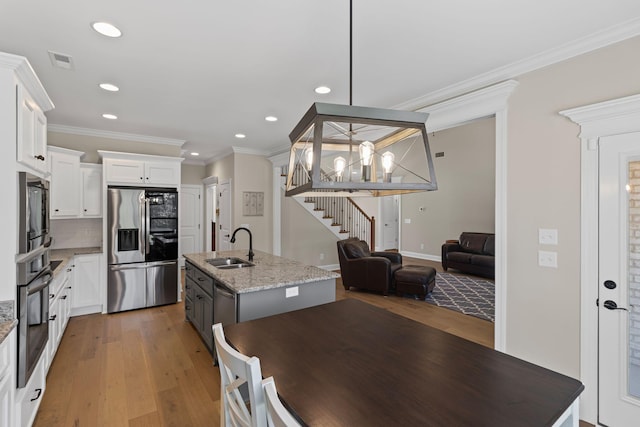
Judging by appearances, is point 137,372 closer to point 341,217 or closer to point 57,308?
point 57,308

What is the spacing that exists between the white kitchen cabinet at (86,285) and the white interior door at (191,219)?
121 inches

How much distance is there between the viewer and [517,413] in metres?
1.02

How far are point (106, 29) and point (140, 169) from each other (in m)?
2.93

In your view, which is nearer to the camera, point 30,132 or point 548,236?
point 30,132

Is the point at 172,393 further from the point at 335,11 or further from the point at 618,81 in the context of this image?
the point at 618,81

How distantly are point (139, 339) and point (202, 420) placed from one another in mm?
1838

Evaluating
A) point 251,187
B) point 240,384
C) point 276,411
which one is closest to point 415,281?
point 251,187

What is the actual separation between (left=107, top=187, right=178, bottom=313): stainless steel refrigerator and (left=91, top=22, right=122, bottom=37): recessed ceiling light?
2.87m

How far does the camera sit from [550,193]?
2.38 m

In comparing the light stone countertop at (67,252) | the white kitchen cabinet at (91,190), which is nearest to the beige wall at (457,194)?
the white kitchen cabinet at (91,190)

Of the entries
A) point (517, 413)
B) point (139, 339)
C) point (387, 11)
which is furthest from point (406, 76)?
point (139, 339)

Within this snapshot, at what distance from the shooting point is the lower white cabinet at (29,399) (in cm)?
183

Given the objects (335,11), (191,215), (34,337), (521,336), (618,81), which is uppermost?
(335,11)

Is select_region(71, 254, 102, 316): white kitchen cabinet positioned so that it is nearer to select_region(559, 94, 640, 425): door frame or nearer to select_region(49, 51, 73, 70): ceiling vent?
select_region(49, 51, 73, 70): ceiling vent
